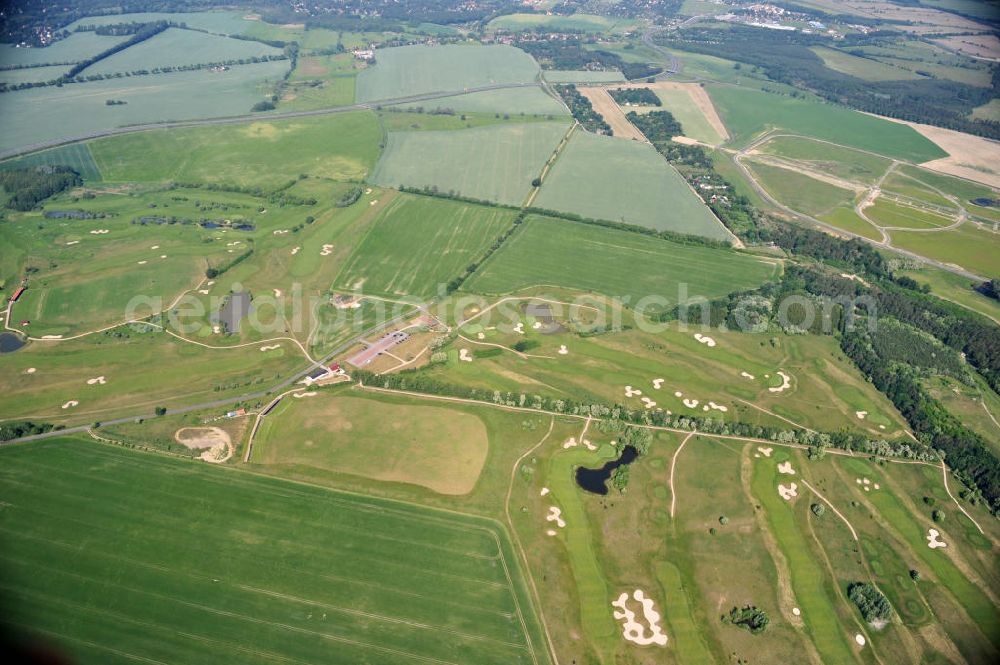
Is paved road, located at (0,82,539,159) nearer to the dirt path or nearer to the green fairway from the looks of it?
the green fairway

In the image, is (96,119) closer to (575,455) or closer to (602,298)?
(602,298)

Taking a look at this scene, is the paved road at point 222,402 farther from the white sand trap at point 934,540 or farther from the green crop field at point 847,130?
the green crop field at point 847,130

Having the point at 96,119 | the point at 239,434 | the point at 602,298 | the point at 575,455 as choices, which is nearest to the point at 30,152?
the point at 96,119

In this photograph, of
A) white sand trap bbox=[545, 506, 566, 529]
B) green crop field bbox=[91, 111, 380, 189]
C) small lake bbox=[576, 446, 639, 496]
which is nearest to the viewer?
white sand trap bbox=[545, 506, 566, 529]

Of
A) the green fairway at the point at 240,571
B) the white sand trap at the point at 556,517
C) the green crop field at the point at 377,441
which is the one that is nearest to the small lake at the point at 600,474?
the white sand trap at the point at 556,517

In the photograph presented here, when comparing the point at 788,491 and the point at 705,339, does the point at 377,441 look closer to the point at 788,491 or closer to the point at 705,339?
the point at 788,491

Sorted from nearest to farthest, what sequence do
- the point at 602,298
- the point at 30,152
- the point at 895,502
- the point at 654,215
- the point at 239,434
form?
the point at 895,502
the point at 239,434
the point at 602,298
the point at 654,215
the point at 30,152

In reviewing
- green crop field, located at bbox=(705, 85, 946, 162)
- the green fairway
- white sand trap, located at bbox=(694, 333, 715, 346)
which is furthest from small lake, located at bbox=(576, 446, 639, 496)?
green crop field, located at bbox=(705, 85, 946, 162)
